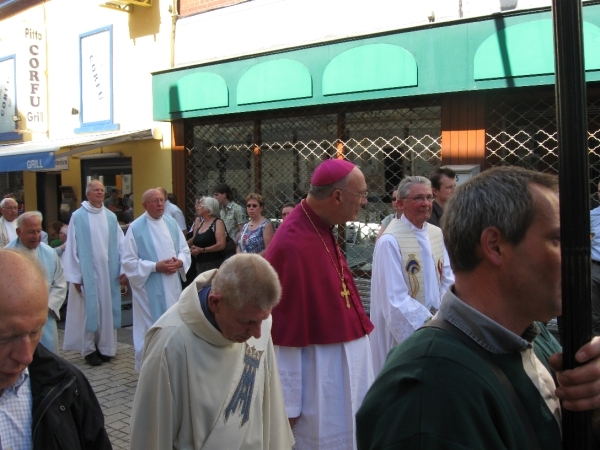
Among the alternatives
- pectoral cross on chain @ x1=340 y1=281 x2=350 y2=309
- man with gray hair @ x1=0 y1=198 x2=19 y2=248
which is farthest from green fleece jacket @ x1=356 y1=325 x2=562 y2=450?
man with gray hair @ x1=0 y1=198 x2=19 y2=248

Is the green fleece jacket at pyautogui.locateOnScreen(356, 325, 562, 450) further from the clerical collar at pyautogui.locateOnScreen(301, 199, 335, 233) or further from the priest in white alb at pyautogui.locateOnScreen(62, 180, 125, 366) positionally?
the priest in white alb at pyautogui.locateOnScreen(62, 180, 125, 366)

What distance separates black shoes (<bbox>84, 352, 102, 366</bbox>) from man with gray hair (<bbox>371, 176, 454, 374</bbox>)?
13.1 ft

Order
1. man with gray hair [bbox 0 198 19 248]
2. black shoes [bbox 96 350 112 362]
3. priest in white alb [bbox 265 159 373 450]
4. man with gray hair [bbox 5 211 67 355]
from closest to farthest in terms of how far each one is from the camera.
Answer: priest in white alb [bbox 265 159 373 450]
man with gray hair [bbox 5 211 67 355]
black shoes [bbox 96 350 112 362]
man with gray hair [bbox 0 198 19 248]

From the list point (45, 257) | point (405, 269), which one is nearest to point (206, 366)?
point (405, 269)

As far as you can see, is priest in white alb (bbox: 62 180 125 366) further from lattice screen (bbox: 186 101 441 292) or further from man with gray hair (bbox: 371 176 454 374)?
man with gray hair (bbox: 371 176 454 374)

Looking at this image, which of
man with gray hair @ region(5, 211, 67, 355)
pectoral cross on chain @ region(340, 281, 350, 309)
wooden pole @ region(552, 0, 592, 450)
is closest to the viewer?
wooden pole @ region(552, 0, 592, 450)

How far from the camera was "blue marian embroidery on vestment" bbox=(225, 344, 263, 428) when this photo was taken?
259cm

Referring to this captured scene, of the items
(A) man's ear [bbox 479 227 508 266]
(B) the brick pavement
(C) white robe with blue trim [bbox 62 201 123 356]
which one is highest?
(A) man's ear [bbox 479 227 508 266]

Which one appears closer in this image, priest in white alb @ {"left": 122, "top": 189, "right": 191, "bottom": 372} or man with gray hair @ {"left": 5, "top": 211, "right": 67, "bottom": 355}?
man with gray hair @ {"left": 5, "top": 211, "right": 67, "bottom": 355}

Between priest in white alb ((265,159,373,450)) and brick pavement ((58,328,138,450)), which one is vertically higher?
priest in white alb ((265,159,373,450))

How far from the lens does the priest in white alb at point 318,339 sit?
3.47 m

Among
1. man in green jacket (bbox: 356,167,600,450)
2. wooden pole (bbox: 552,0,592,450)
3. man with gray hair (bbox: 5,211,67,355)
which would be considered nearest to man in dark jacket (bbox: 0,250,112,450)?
man in green jacket (bbox: 356,167,600,450)

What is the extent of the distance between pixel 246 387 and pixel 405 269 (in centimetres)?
183

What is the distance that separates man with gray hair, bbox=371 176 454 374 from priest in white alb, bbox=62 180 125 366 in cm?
398
